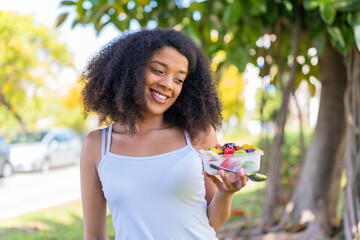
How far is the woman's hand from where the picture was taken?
112 centimetres

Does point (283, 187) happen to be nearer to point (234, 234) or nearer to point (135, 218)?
point (234, 234)

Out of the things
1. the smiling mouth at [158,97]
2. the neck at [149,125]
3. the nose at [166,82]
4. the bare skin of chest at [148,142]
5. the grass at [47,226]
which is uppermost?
the nose at [166,82]

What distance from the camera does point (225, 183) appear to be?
1149 millimetres

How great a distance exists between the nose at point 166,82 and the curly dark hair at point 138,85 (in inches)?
2.7

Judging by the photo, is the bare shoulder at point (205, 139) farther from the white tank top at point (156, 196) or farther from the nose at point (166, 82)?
the nose at point (166, 82)

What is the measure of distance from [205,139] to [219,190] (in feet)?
0.68

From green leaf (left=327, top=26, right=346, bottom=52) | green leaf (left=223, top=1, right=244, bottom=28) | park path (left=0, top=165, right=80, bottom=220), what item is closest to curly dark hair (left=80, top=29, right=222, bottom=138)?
green leaf (left=223, top=1, right=244, bottom=28)

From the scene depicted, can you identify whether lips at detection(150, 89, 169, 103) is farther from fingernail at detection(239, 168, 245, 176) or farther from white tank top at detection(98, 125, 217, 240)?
fingernail at detection(239, 168, 245, 176)

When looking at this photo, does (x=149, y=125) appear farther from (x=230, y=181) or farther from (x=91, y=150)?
(x=230, y=181)

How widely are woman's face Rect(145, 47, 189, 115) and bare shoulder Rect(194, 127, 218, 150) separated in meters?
0.15

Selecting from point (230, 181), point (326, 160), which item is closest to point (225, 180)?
point (230, 181)

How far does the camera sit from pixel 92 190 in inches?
53.6

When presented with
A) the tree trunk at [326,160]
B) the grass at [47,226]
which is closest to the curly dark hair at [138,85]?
the tree trunk at [326,160]

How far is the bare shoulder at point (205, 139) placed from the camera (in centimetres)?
136
